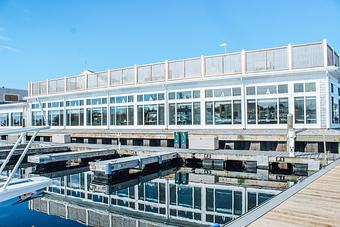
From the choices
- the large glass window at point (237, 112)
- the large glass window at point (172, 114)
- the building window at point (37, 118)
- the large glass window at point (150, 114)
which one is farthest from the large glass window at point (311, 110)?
the building window at point (37, 118)

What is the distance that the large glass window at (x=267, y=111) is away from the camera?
45.8ft

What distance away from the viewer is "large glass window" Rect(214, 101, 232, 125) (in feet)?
49.6

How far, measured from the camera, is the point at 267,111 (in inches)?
555

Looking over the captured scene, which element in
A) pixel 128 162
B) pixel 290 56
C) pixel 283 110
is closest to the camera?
pixel 128 162

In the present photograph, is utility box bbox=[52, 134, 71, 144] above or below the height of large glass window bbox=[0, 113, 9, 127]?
below

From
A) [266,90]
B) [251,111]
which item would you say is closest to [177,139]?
[251,111]

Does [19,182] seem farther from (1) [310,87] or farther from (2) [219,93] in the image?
(1) [310,87]

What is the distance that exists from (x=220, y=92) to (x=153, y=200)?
821 cm

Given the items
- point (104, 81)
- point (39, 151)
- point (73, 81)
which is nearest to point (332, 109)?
point (104, 81)

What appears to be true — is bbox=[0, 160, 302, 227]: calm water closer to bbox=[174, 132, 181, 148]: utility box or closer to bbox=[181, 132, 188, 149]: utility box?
bbox=[181, 132, 188, 149]: utility box

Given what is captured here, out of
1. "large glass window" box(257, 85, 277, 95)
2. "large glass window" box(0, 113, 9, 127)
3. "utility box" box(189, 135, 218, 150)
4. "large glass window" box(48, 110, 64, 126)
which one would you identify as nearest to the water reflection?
"utility box" box(189, 135, 218, 150)

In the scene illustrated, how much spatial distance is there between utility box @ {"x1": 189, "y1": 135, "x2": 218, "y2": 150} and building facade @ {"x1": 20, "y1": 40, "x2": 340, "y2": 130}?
190 cm

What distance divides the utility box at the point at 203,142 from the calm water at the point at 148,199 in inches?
62.4

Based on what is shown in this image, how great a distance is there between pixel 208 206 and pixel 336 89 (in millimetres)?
10309
